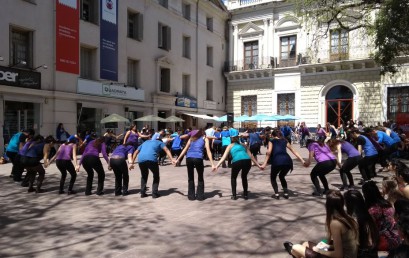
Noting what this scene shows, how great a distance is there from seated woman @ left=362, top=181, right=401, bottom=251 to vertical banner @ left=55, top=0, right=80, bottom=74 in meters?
17.8

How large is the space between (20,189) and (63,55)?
36.6 ft

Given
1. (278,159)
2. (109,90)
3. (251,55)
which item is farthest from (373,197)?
(251,55)

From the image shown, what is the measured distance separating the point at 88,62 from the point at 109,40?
185cm

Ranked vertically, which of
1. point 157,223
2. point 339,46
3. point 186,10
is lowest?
point 157,223

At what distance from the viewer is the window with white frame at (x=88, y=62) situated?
2122 centimetres

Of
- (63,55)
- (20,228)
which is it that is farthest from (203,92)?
(20,228)

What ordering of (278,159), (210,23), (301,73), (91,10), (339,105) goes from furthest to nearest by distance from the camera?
1. (210,23)
2. (301,73)
3. (339,105)
4. (91,10)
5. (278,159)

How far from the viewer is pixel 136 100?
24344 millimetres

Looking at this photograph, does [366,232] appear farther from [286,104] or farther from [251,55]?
[251,55]

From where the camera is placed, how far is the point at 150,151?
8477 millimetres

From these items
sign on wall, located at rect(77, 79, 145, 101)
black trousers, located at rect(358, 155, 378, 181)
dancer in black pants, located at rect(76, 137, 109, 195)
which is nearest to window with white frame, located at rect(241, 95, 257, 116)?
sign on wall, located at rect(77, 79, 145, 101)

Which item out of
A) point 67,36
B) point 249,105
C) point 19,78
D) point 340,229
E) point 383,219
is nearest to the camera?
point 340,229

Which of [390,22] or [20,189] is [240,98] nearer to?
[390,22]

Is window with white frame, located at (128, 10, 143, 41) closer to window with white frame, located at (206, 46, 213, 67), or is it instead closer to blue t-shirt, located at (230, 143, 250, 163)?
window with white frame, located at (206, 46, 213, 67)
